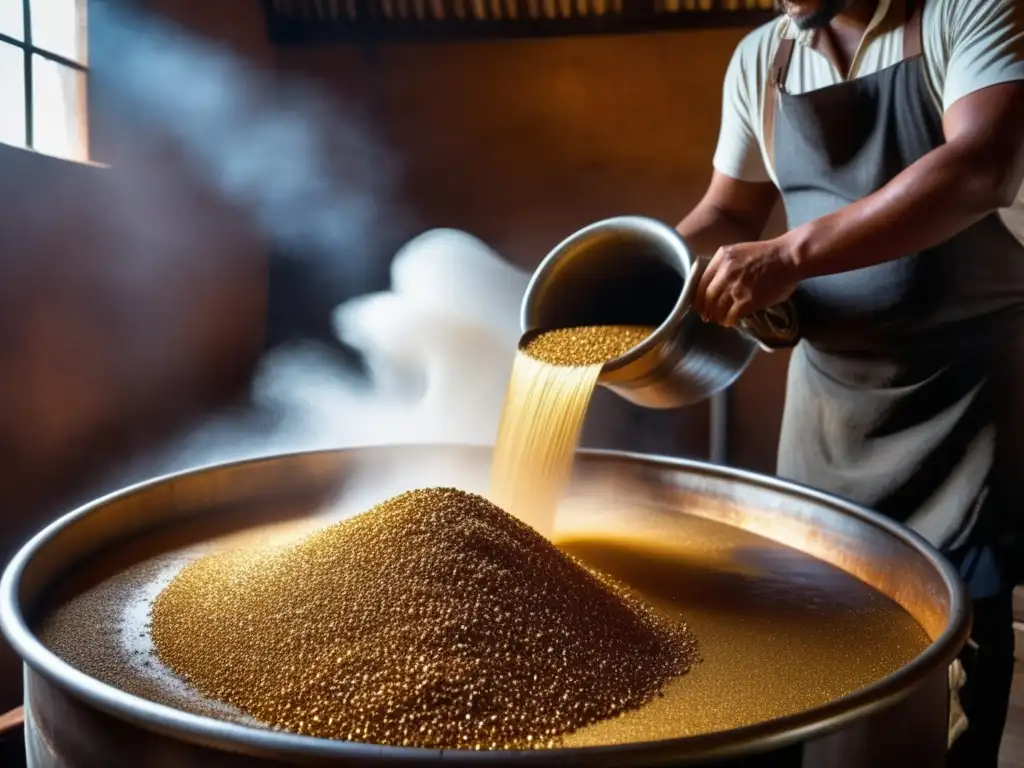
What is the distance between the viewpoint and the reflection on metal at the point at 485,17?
117 inches

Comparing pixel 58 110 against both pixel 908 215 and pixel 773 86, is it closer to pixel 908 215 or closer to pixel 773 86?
pixel 773 86

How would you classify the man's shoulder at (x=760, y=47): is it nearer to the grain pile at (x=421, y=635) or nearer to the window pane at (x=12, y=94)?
the grain pile at (x=421, y=635)

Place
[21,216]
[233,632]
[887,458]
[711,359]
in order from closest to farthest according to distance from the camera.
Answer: [233,632] < [711,359] < [887,458] < [21,216]

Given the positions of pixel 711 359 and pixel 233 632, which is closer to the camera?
pixel 233 632

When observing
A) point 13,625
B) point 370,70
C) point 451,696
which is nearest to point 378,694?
point 451,696

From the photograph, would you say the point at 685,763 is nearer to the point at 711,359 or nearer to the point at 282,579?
the point at 282,579

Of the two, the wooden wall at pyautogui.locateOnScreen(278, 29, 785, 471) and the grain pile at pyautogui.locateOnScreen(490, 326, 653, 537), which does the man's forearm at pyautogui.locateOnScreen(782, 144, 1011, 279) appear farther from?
the wooden wall at pyautogui.locateOnScreen(278, 29, 785, 471)

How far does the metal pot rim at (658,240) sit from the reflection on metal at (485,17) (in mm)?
1792

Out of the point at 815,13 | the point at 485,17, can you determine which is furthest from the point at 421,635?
the point at 485,17

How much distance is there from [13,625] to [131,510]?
0.51 metres

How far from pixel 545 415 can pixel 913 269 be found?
69cm

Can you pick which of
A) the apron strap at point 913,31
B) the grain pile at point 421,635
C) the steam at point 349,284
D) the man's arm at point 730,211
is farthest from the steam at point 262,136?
the apron strap at point 913,31

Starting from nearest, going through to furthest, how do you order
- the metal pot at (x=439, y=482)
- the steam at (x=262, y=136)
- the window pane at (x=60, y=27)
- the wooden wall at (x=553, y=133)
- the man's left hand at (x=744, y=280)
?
the metal pot at (x=439, y=482) → the man's left hand at (x=744, y=280) → the window pane at (x=60, y=27) → the steam at (x=262, y=136) → the wooden wall at (x=553, y=133)

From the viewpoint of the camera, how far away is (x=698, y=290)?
1.29m
